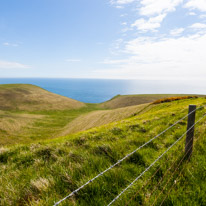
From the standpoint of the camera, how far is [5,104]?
61.2 metres

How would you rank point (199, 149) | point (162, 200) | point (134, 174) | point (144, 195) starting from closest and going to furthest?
point (162, 200)
point (144, 195)
point (134, 174)
point (199, 149)

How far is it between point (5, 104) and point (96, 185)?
73366mm

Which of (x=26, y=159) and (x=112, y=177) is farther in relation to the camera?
(x=26, y=159)

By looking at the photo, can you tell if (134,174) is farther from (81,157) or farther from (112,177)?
(81,157)

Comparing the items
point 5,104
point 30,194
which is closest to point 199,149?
point 30,194

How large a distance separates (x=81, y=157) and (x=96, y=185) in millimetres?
1966

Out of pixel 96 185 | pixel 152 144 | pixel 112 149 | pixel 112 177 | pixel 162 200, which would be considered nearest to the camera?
pixel 162 200

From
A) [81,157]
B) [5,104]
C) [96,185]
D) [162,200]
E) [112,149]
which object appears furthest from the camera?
[5,104]

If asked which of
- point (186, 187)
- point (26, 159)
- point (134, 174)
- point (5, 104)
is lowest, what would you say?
point (5, 104)

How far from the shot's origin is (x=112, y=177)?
3934 mm

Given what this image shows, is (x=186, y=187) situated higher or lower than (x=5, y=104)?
A: higher

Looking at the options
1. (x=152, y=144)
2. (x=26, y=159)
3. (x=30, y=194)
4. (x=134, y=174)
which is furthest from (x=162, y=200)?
(x=26, y=159)

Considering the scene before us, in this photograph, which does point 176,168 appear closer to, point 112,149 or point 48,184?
point 112,149

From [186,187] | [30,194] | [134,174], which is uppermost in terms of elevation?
[186,187]
